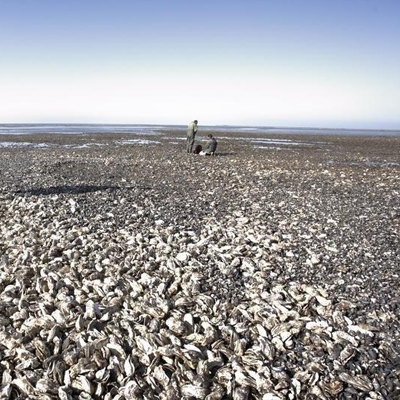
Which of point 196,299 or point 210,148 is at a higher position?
point 210,148

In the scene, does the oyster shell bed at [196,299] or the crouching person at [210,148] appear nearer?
the oyster shell bed at [196,299]

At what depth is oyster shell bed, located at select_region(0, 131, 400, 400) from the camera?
4.87 m

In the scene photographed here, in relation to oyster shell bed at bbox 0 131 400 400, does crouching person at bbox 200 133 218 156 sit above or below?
above

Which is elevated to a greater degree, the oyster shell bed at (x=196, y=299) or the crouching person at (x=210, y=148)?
the crouching person at (x=210, y=148)

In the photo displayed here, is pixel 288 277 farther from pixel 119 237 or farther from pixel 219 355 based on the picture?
pixel 119 237

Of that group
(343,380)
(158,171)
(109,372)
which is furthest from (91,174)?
(343,380)

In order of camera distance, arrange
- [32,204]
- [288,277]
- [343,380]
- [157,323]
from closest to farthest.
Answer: [343,380] < [157,323] < [288,277] < [32,204]

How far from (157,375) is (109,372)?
2.08 ft

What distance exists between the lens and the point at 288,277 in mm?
7113

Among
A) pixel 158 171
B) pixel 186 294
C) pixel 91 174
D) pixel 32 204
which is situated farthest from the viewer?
pixel 158 171

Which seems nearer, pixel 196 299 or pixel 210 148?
pixel 196 299

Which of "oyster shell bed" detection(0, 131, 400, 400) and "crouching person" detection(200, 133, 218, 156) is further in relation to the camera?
"crouching person" detection(200, 133, 218, 156)

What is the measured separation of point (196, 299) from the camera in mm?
6422

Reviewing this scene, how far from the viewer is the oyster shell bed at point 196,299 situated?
4.87 meters
